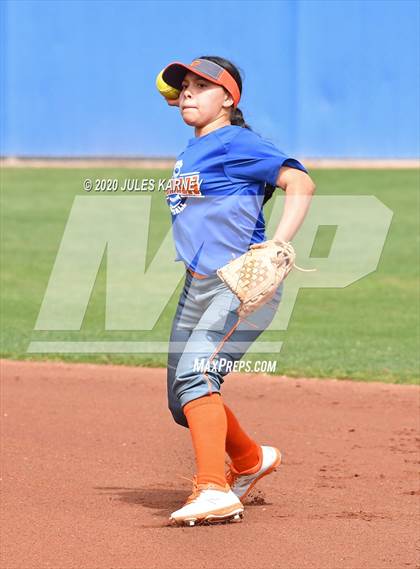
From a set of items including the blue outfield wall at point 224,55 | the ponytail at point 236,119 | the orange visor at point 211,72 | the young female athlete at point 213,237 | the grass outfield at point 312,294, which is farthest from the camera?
the blue outfield wall at point 224,55

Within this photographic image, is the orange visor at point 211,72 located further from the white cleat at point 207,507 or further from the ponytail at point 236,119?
the white cleat at point 207,507

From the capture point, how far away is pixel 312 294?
11.8 meters

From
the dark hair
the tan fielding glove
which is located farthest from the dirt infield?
the dark hair

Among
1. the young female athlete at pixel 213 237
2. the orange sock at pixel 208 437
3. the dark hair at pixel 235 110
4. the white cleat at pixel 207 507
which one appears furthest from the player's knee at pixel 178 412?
the dark hair at pixel 235 110

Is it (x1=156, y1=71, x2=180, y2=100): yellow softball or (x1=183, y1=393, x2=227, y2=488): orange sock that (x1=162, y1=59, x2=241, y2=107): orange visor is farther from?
(x1=183, y1=393, x2=227, y2=488): orange sock

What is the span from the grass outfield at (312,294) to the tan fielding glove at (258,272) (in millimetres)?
3884

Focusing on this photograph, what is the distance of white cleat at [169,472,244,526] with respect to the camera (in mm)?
4457

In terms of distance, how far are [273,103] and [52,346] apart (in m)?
8.87

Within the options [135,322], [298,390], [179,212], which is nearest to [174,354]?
[179,212]

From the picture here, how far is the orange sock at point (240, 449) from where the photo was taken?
4.92 m

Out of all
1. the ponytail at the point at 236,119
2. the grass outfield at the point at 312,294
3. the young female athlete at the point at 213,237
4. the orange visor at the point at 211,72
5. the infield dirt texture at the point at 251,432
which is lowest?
the grass outfield at the point at 312,294

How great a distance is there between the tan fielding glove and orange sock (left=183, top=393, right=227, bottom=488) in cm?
44

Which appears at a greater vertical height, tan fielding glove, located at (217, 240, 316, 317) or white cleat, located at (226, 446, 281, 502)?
tan fielding glove, located at (217, 240, 316, 317)

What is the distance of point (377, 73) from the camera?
16.5m
